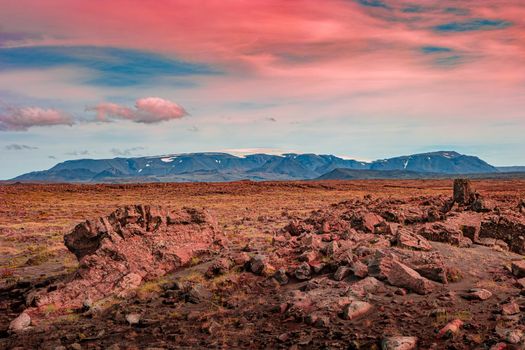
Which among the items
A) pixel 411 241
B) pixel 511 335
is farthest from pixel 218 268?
pixel 511 335

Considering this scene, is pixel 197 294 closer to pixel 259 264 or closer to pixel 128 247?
pixel 259 264

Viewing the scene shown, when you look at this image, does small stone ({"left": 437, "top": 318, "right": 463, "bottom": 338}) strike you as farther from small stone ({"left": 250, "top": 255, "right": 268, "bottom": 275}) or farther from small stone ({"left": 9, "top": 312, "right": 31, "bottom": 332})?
small stone ({"left": 9, "top": 312, "right": 31, "bottom": 332})

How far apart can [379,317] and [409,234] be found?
8.37 meters

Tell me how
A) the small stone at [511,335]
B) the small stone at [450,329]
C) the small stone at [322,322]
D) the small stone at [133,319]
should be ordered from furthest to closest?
the small stone at [133,319] → the small stone at [322,322] → the small stone at [450,329] → the small stone at [511,335]

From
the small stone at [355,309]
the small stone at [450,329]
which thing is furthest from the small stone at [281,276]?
the small stone at [450,329]

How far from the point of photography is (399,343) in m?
12.5

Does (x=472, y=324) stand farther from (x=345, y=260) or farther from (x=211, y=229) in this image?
(x=211, y=229)

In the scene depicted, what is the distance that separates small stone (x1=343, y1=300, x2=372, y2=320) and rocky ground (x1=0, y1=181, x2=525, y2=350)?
0.04m

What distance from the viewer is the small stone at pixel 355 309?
14625mm

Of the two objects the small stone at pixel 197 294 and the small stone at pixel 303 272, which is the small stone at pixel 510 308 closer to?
the small stone at pixel 303 272

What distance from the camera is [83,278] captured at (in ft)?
63.3

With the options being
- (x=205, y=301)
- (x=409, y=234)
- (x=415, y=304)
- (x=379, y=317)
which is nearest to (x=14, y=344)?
(x=205, y=301)

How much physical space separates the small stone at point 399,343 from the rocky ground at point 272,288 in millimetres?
57

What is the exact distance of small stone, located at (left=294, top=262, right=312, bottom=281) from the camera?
18.6m
